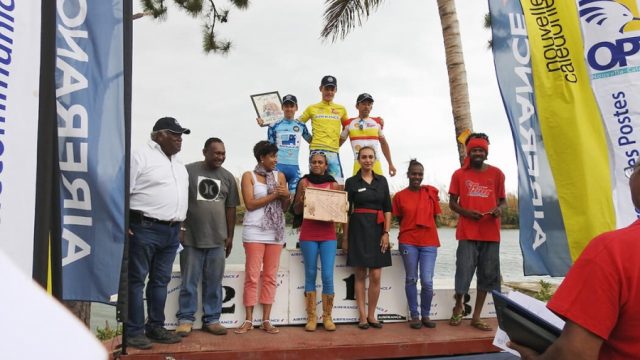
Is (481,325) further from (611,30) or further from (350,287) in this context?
(611,30)

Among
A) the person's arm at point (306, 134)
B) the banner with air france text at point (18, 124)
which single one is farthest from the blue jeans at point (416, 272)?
the banner with air france text at point (18, 124)

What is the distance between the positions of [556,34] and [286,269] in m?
3.48

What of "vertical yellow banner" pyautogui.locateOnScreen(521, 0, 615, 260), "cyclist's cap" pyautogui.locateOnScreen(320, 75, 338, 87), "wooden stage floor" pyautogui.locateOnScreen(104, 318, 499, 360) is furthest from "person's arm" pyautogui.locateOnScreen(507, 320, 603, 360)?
"cyclist's cap" pyautogui.locateOnScreen(320, 75, 338, 87)

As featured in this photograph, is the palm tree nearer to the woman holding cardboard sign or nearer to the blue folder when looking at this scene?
Result: the woman holding cardboard sign

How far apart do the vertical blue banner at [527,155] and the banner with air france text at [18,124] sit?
3126 mm

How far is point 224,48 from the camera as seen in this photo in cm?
869

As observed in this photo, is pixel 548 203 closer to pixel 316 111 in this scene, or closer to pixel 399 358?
pixel 399 358

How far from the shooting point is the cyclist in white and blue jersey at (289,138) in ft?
20.9

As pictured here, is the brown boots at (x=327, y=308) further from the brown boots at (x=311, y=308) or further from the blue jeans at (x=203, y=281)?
the blue jeans at (x=203, y=281)

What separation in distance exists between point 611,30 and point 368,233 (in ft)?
9.47

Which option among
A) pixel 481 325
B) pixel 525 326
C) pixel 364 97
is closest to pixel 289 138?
pixel 364 97

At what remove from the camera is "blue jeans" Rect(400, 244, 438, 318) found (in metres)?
5.52

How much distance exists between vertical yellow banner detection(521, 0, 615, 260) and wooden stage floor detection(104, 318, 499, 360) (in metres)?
1.93

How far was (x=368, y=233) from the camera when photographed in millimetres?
5391
